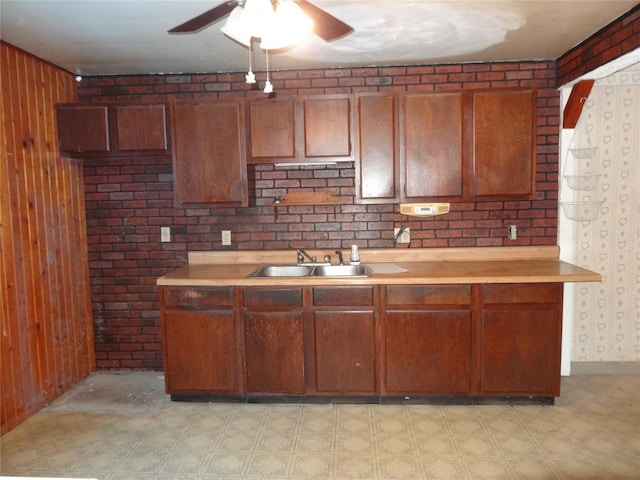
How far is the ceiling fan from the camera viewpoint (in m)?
1.69

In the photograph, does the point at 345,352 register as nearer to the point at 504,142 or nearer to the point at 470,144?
the point at 470,144

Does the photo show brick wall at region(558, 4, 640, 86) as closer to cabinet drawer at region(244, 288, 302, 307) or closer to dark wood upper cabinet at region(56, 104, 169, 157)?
cabinet drawer at region(244, 288, 302, 307)

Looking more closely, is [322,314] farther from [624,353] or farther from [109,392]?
[624,353]

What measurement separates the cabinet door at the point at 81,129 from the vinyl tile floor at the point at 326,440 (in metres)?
1.82

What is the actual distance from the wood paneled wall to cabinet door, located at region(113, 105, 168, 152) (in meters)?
0.49


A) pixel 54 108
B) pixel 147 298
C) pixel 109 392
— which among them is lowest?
pixel 109 392

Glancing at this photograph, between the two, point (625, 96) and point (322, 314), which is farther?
point (625, 96)

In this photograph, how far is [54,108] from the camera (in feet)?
10.7

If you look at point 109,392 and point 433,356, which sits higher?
point 433,356

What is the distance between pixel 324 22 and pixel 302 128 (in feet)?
A: 4.61

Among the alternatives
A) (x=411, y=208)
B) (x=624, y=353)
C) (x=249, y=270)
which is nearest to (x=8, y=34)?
(x=249, y=270)

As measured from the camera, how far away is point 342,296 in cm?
294

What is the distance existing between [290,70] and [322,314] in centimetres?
188

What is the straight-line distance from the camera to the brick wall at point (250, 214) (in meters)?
3.42
